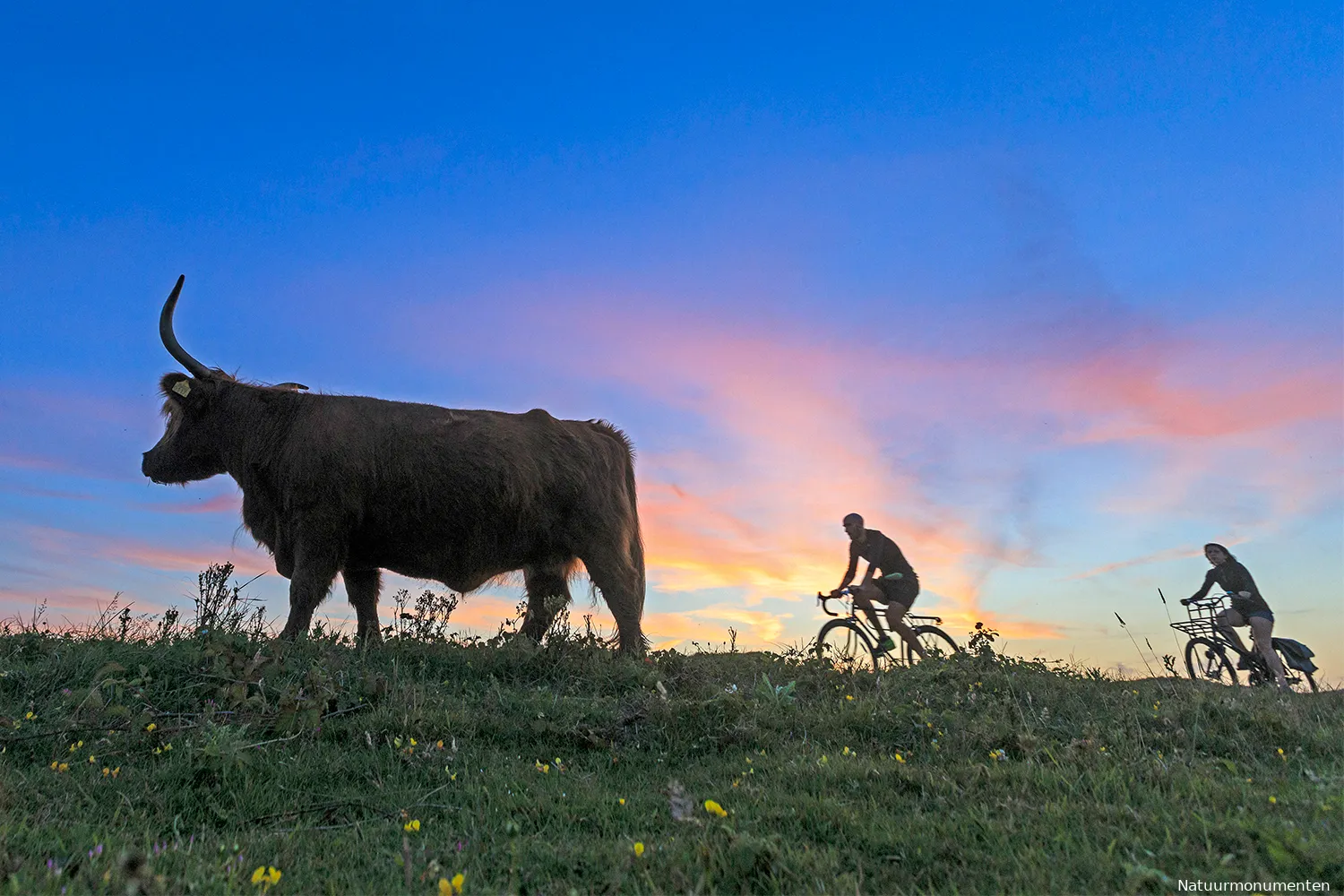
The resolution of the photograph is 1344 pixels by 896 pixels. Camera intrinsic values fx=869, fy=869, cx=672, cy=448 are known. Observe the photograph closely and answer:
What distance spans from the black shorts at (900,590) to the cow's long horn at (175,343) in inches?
388

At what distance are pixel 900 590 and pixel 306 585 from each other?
8.10 metres

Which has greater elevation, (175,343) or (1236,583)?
(175,343)

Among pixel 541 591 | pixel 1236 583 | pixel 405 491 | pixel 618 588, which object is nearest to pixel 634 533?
pixel 618 588

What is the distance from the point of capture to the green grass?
3742 mm

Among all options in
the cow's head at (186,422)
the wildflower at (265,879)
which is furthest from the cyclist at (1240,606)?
Answer: the cow's head at (186,422)

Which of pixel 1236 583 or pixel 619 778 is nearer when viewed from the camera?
pixel 619 778

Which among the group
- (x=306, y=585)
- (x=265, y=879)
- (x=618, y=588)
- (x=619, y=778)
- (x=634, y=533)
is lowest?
(x=265, y=879)

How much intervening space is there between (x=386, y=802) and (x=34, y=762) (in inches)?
107

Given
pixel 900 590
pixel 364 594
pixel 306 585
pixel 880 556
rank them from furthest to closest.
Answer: pixel 880 556
pixel 900 590
pixel 364 594
pixel 306 585

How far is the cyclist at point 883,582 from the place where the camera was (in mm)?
12609

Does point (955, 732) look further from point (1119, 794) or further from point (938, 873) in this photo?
point (938, 873)

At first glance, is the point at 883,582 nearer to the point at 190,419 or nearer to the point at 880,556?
the point at 880,556

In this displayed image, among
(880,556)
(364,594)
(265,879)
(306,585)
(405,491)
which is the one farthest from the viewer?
(880,556)

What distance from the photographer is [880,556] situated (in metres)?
13.0
